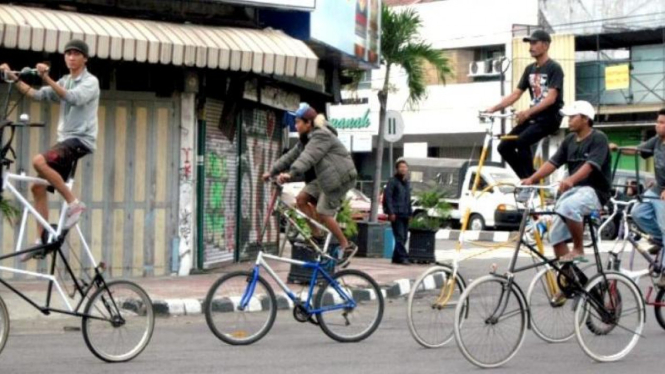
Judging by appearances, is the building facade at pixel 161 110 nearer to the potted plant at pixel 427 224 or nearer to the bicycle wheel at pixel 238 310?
the potted plant at pixel 427 224

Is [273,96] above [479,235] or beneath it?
above

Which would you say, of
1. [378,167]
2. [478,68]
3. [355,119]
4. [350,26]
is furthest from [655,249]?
[355,119]

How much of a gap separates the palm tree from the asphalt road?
1290 cm

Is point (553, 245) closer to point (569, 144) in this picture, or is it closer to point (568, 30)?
point (569, 144)

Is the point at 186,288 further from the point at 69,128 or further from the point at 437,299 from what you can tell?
the point at 437,299

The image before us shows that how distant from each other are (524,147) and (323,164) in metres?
1.94

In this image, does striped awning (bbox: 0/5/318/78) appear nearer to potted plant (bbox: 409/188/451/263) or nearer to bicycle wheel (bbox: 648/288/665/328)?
potted plant (bbox: 409/188/451/263)

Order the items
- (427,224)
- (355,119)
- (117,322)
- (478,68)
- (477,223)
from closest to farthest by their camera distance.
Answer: (117,322), (427,224), (477,223), (478,68), (355,119)

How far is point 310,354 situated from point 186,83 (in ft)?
24.3

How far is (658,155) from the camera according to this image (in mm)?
11070

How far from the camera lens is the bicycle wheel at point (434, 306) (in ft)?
30.2

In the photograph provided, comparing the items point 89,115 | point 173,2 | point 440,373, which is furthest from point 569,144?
point 173,2

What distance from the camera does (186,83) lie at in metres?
16.2

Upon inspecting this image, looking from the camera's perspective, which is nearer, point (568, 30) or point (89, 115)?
point (89, 115)
